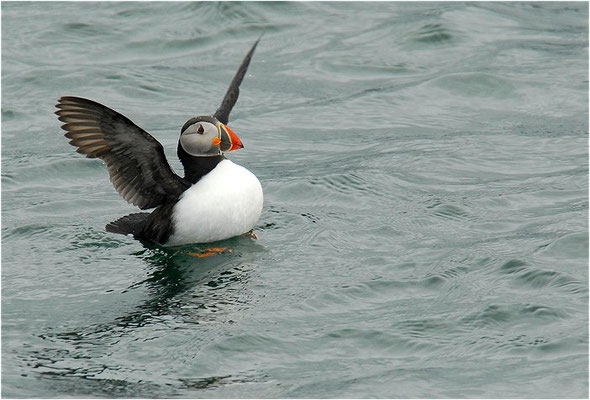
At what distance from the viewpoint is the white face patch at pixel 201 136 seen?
8031 millimetres

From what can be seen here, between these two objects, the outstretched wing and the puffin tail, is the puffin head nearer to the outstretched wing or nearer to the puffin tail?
the outstretched wing

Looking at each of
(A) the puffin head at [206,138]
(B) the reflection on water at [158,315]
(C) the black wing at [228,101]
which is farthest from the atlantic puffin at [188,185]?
(C) the black wing at [228,101]

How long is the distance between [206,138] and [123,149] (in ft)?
→ 1.94

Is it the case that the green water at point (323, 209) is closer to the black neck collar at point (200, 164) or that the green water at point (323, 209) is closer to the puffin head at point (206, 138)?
the black neck collar at point (200, 164)

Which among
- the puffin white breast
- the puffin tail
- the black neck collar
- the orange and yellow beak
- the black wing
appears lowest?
the puffin tail

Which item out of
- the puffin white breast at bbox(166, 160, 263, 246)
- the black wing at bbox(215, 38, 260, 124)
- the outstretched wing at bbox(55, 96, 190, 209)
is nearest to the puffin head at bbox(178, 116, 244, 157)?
the puffin white breast at bbox(166, 160, 263, 246)

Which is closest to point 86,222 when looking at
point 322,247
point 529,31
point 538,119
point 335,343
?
point 322,247

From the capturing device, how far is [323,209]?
8.96m

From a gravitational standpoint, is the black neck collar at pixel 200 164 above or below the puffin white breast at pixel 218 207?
above

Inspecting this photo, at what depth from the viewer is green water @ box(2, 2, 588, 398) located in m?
6.30

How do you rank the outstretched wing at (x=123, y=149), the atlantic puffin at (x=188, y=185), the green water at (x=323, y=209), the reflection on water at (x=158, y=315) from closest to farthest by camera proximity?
the reflection on water at (x=158, y=315), the green water at (x=323, y=209), the outstretched wing at (x=123, y=149), the atlantic puffin at (x=188, y=185)

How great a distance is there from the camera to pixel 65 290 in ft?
24.4

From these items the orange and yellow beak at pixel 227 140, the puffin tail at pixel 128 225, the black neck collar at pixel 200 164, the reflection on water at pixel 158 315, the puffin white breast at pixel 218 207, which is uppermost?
the orange and yellow beak at pixel 227 140

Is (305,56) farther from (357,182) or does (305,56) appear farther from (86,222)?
(86,222)
